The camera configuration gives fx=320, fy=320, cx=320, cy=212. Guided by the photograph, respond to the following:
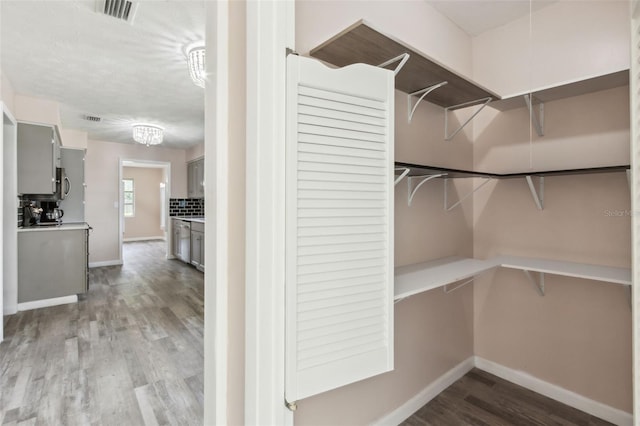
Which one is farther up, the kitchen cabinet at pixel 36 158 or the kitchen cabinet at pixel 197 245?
the kitchen cabinet at pixel 36 158

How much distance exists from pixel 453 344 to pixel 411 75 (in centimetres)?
167

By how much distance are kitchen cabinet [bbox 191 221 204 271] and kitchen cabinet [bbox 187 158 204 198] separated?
884mm

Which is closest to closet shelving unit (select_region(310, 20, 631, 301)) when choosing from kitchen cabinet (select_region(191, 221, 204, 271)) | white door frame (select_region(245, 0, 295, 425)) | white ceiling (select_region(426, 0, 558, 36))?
white door frame (select_region(245, 0, 295, 425))

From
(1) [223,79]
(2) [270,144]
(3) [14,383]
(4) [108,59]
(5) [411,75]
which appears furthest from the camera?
(4) [108,59]

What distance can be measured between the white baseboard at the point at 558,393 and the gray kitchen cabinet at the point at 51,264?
13.9ft

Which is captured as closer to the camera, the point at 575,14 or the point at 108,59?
the point at 575,14

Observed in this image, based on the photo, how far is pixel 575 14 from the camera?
178cm

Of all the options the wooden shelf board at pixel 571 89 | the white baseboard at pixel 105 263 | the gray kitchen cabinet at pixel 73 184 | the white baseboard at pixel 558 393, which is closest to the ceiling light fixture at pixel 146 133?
the gray kitchen cabinet at pixel 73 184

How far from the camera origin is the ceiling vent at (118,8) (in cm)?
191

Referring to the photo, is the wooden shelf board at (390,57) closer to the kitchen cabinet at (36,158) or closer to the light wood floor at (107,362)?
the light wood floor at (107,362)

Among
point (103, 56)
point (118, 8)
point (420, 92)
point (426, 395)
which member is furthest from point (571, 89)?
point (103, 56)

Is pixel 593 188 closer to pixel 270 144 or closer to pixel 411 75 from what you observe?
pixel 411 75

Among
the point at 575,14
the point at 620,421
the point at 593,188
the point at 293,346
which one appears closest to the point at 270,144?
the point at 293,346

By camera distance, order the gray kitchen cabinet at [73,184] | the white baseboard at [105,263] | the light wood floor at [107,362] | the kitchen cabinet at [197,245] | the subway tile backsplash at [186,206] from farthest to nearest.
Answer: the subway tile backsplash at [186,206] < the white baseboard at [105,263] < the kitchen cabinet at [197,245] < the gray kitchen cabinet at [73,184] < the light wood floor at [107,362]
